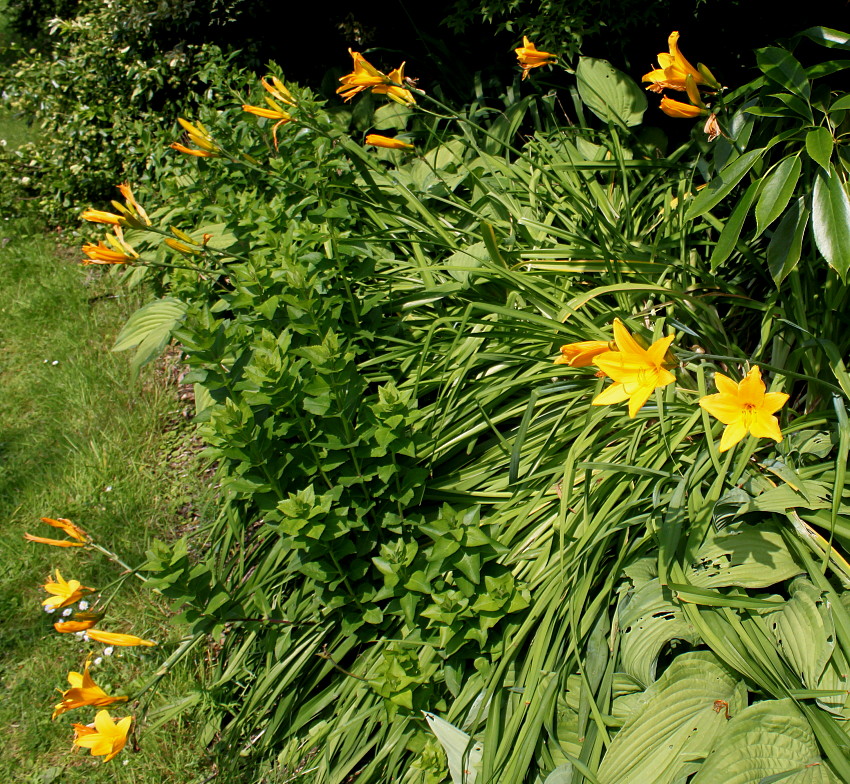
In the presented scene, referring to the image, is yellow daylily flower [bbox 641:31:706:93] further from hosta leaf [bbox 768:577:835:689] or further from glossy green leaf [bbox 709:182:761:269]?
hosta leaf [bbox 768:577:835:689]

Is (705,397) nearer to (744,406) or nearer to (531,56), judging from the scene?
(744,406)

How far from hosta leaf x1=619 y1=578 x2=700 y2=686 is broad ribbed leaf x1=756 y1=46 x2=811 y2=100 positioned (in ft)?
3.16

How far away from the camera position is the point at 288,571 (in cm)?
189

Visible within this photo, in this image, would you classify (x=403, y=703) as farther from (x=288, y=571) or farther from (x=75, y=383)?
(x=75, y=383)

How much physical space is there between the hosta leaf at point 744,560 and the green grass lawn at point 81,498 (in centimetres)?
116

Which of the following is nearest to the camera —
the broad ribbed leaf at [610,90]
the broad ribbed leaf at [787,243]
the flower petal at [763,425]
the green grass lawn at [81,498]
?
the flower petal at [763,425]

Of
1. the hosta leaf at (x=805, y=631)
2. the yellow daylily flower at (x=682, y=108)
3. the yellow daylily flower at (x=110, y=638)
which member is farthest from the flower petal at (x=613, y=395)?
the yellow daylily flower at (x=110, y=638)

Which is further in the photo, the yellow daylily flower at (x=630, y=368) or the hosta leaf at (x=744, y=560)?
the hosta leaf at (x=744, y=560)

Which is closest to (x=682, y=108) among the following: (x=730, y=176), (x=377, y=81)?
(x=730, y=176)

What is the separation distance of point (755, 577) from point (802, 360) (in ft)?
2.22

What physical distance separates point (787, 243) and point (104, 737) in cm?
165

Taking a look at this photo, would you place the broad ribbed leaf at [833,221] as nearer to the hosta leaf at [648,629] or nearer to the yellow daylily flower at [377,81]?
the hosta leaf at [648,629]

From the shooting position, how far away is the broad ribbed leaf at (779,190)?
128cm

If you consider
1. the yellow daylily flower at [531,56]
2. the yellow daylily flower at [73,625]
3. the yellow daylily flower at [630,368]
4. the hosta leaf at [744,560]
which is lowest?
the hosta leaf at [744,560]
